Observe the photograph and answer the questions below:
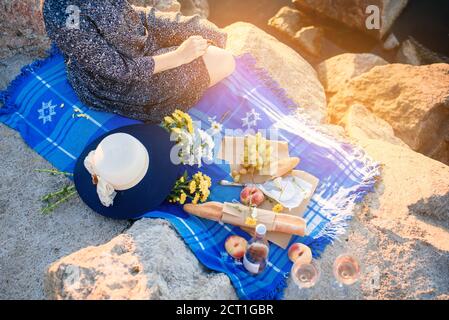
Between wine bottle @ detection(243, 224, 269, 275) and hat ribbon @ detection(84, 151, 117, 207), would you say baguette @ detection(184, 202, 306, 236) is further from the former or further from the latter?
hat ribbon @ detection(84, 151, 117, 207)

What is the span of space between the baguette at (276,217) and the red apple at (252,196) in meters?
0.22

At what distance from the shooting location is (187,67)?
3816 millimetres

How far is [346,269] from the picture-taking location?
3148 millimetres

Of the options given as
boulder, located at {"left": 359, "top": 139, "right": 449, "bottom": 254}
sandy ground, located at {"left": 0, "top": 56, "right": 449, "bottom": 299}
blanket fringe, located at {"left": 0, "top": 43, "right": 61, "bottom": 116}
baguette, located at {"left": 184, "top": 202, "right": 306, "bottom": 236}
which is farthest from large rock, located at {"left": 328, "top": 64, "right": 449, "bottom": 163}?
blanket fringe, located at {"left": 0, "top": 43, "right": 61, "bottom": 116}

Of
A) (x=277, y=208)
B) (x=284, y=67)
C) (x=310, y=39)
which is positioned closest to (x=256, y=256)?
(x=277, y=208)

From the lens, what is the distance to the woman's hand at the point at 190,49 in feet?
11.9

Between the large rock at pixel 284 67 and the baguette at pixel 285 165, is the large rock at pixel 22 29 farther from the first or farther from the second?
the baguette at pixel 285 165

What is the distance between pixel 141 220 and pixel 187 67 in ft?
4.71

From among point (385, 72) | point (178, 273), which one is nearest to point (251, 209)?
point (178, 273)

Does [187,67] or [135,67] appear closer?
[135,67]

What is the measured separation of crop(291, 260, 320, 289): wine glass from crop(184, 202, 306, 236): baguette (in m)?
0.26

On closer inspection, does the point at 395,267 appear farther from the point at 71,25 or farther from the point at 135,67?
the point at 71,25

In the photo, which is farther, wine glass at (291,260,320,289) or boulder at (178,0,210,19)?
boulder at (178,0,210,19)

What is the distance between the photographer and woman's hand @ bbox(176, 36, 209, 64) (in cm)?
Answer: 362
